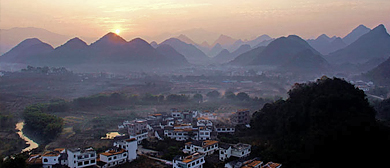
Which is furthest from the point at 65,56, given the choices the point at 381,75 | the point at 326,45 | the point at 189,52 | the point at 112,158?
the point at 326,45

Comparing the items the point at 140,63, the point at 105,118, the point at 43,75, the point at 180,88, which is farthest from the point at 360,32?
the point at 105,118

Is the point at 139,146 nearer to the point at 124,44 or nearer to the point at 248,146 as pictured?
the point at 248,146

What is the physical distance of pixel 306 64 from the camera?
4719cm

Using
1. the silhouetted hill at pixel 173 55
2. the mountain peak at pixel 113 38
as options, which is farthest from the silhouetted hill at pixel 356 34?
the mountain peak at pixel 113 38

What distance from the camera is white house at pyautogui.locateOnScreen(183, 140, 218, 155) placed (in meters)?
10.0

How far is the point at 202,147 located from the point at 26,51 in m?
59.0

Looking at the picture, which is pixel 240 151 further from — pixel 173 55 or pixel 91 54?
pixel 173 55

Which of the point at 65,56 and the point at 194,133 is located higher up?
the point at 65,56

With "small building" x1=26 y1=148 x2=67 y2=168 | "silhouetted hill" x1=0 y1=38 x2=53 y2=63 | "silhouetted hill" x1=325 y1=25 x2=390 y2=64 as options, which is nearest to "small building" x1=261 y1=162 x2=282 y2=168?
"small building" x1=26 y1=148 x2=67 y2=168

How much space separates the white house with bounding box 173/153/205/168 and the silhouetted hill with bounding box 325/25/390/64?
49782 mm

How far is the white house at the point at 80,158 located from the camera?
8.76 metres

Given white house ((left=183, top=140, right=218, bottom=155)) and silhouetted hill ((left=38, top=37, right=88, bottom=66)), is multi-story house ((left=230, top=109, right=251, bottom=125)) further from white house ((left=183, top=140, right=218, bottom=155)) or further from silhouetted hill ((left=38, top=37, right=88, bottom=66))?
silhouetted hill ((left=38, top=37, right=88, bottom=66))

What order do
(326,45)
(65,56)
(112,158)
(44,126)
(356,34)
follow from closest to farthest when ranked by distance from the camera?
(112,158) → (44,126) → (65,56) → (326,45) → (356,34)

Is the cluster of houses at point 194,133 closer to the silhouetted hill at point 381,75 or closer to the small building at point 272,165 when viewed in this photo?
the small building at point 272,165
